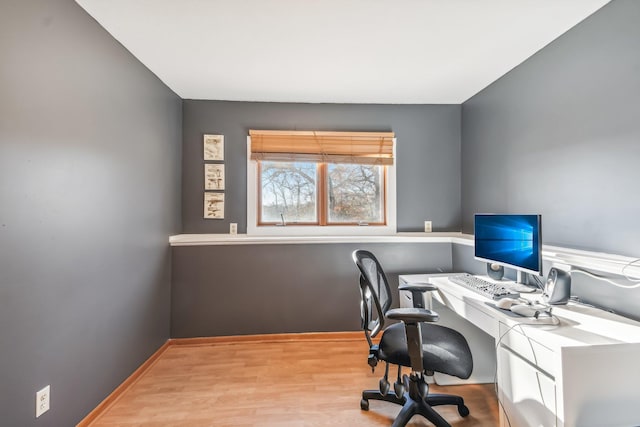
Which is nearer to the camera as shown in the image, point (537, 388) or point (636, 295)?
point (537, 388)

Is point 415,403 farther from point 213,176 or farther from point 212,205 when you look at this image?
point 213,176

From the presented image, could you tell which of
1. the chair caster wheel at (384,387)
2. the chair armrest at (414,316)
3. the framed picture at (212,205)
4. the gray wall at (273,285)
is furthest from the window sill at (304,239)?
the chair armrest at (414,316)

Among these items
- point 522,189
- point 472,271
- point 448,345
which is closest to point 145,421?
point 448,345

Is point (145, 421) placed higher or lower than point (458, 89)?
lower

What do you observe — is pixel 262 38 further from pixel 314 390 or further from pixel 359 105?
pixel 314 390

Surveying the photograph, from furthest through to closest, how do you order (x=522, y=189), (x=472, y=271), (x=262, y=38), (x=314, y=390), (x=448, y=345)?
(x=472, y=271)
(x=522, y=189)
(x=314, y=390)
(x=262, y=38)
(x=448, y=345)

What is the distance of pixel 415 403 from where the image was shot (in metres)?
1.63

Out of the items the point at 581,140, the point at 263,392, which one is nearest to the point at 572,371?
the point at 581,140

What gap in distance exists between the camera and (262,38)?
1845 mm

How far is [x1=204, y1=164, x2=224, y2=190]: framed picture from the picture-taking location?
283cm

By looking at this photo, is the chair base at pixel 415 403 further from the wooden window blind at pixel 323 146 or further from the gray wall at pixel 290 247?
the wooden window blind at pixel 323 146

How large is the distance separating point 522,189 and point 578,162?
0.45 metres

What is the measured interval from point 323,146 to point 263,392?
2162 mm

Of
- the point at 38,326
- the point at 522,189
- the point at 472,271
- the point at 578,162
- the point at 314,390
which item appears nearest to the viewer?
the point at 38,326
